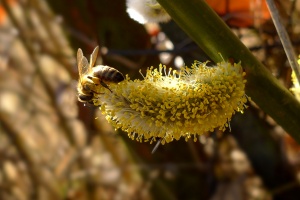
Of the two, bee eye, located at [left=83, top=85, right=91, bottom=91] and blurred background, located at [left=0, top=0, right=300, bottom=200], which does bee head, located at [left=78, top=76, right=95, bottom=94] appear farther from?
blurred background, located at [left=0, top=0, right=300, bottom=200]

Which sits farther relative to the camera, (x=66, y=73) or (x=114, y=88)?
(x=66, y=73)

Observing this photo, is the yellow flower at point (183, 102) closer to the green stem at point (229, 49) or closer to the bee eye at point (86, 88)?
the green stem at point (229, 49)

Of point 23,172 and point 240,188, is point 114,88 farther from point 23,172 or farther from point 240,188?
point 23,172

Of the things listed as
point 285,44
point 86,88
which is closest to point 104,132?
point 86,88

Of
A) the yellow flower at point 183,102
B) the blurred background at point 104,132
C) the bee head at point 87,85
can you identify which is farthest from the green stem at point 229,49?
the blurred background at point 104,132

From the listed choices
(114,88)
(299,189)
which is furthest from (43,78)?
(114,88)

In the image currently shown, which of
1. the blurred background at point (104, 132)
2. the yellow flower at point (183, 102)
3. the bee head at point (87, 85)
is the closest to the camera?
the yellow flower at point (183, 102)

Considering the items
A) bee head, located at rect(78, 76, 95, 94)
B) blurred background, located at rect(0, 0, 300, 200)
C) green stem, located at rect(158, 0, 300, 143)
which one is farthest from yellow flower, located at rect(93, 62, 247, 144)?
blurred background, located at rect(0, 0, 300, 200)
